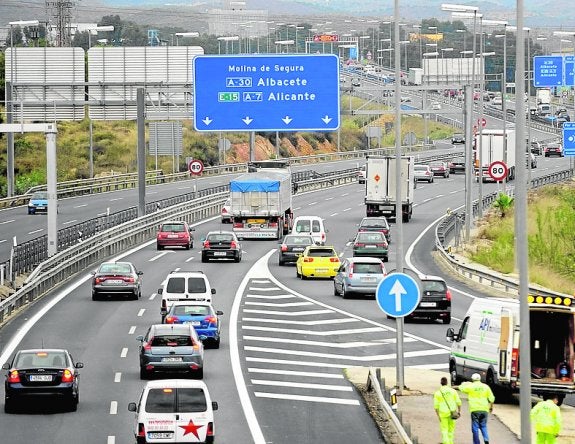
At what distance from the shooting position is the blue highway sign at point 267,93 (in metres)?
64.6

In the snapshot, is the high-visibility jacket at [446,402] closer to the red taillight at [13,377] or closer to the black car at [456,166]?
the red taillight at [13,377]

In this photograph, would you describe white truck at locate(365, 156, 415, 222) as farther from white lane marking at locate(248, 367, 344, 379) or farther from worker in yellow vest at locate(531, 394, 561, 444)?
worker in yellow vest at locate(531, 394, 561, 444)

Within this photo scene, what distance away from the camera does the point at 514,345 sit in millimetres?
29031

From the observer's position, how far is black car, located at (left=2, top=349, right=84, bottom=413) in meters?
29.0

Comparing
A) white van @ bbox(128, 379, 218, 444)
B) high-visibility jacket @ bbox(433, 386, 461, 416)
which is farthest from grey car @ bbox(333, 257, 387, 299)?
white van @ bbox(128, 379, 218, 444)

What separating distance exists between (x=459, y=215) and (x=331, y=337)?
130 feet

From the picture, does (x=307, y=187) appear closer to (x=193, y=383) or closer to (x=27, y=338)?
(x=27, y=338)

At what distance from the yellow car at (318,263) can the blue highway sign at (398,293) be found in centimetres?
2970


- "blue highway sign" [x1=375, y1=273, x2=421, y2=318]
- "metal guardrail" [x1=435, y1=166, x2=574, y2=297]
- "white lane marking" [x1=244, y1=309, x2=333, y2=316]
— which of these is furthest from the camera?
"metal guardrail" [x1=435, y1=166, x2=574, y2=297]

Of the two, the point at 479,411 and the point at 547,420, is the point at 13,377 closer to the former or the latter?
the point at 479,411

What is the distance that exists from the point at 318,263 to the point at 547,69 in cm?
3246

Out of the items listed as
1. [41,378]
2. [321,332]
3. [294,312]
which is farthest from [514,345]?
[294,312]

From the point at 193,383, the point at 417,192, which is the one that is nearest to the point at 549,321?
the point at 193,383

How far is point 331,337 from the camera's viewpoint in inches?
1651
